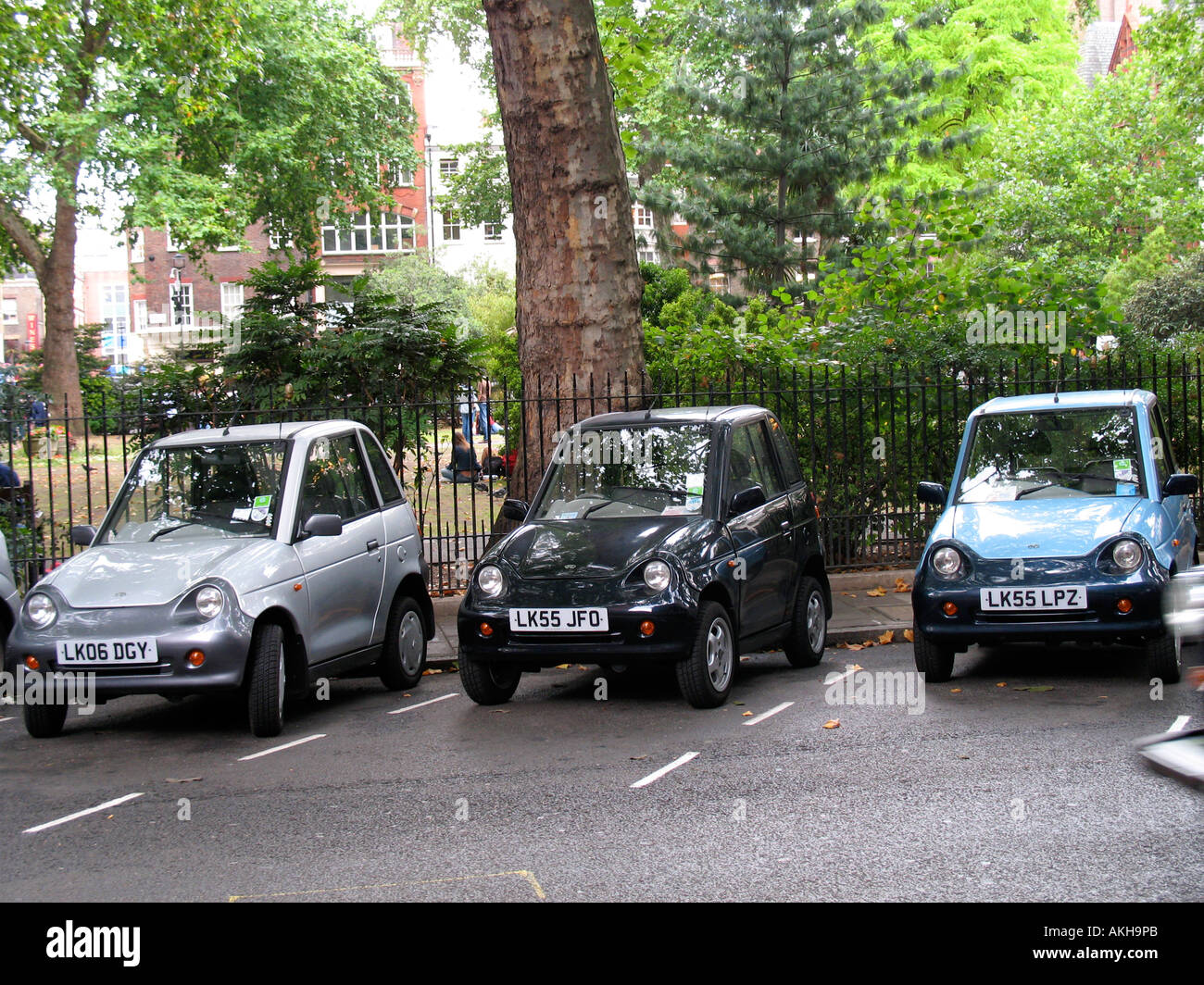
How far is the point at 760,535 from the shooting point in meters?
8.73

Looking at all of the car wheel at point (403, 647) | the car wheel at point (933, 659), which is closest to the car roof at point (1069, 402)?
the car wheel at point (933, 659)

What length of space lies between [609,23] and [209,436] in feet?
44.4

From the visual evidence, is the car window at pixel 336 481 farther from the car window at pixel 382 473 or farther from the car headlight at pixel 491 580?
the car headlight at pixel 491 580

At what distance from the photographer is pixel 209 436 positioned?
28.7 ft

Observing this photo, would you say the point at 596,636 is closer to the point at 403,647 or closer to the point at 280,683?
the point at 280,683

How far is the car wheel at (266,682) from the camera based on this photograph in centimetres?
753

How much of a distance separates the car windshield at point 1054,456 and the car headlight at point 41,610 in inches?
236

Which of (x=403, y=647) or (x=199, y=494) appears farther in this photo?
(x=403, y=647)

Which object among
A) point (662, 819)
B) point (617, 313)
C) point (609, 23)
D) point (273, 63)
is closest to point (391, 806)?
point (662, 819)

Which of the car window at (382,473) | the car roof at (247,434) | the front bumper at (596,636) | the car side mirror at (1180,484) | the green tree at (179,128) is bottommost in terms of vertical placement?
the front bumper at (596,636)

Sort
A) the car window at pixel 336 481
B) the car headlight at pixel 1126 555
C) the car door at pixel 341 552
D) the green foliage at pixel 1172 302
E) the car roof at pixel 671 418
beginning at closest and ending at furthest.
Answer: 1. the car headlight at pixel 1126 555
2. the car door at pixel 341 552
3. the car window at pixel 336 481
4. the car roof at pixel 671 418
5. the green foliage at pixel 1172 302

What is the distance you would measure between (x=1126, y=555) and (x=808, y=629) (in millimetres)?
2326

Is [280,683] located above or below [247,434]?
below

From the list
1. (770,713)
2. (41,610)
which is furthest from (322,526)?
(770,713)
